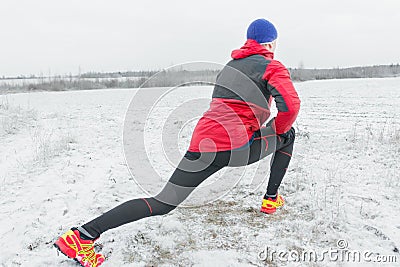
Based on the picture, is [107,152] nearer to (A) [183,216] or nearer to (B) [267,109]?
(A) [183,216]

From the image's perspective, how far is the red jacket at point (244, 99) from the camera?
271cm

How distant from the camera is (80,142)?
295 inches

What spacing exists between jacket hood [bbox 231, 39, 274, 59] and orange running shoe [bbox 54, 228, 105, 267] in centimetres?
198

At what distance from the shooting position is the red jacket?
2709 millimetres

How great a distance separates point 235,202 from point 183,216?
28.7 inches

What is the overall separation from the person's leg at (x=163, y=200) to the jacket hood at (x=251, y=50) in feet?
3.17

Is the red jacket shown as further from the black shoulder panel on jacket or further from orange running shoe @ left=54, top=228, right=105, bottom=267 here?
orange running shoe @ left=54, top=228, right=105, bottom=267

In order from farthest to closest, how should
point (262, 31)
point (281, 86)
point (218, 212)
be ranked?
point (218, 212), point (262, 31), point (281, 86)

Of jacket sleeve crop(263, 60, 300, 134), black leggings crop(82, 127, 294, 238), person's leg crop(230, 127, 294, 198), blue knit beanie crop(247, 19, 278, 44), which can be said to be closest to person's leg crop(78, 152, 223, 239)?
black leggings crop(82, 127, 294, 238)

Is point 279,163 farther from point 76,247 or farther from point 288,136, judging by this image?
point 76,247

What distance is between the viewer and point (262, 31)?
2887mm

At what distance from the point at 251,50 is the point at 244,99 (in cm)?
45

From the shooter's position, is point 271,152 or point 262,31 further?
point 271,152

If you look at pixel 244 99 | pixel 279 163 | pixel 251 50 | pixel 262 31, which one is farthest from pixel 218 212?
pixel 262 31
